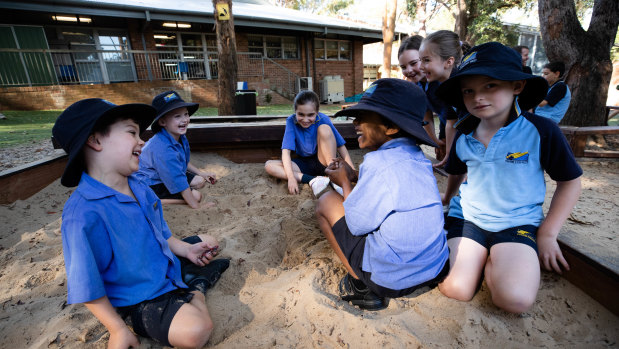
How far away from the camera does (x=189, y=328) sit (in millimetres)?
1342

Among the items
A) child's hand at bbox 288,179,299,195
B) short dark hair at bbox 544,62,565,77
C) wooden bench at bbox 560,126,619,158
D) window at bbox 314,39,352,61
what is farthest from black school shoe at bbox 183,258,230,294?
window at bbox 314,39,352,61

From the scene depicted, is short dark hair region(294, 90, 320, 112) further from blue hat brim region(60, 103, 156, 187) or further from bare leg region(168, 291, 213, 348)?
bare leg region(168, 291, 213, 348)

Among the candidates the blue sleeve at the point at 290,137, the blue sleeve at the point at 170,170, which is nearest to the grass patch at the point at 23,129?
the blue sleeve at the point at 170,170

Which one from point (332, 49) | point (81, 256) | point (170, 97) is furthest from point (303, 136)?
point (332, 49)

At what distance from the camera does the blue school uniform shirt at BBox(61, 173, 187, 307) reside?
1.25 m

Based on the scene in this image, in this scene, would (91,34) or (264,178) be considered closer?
(264,178)

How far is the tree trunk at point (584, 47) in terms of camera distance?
16.9 ft

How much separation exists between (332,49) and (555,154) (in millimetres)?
17356

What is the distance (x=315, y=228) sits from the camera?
7.90 ft

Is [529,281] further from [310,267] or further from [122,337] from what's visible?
[122,337]

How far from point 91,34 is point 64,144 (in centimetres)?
1491

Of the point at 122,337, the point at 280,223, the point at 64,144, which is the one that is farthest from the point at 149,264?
the point at 280,223

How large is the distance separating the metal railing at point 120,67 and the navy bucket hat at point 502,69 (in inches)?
424

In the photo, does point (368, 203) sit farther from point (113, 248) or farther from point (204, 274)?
point (113, 248)
